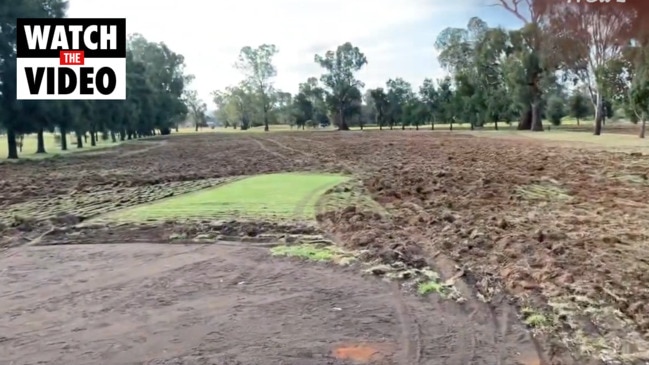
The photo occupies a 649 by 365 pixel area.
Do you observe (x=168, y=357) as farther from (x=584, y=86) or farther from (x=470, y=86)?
(x=470, y=86)

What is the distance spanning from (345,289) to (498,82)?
42.4 metres

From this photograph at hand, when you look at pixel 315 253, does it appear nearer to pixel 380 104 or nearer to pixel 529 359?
pixel 529 359

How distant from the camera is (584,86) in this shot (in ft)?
117

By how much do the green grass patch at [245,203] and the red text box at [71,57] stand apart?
8397mm

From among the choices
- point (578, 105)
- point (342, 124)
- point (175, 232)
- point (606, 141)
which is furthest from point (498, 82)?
point (175, 232)

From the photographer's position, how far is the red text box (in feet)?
53.9

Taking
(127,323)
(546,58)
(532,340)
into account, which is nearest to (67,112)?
(127,323)

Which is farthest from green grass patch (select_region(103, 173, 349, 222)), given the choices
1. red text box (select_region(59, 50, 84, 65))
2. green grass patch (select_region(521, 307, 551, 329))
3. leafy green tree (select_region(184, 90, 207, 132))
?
leafy green tree (select_region(184, 90, 207, 132))

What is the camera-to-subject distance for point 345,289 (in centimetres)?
423

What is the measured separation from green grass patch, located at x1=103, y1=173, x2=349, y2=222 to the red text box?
8397mm

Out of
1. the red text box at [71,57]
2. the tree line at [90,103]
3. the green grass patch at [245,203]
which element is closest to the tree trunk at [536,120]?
the tree line at [90,103]

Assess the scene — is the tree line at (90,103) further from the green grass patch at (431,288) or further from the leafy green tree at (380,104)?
the green grass patch at (431,288)

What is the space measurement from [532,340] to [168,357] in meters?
2.03

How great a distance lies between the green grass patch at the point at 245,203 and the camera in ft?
24.0
